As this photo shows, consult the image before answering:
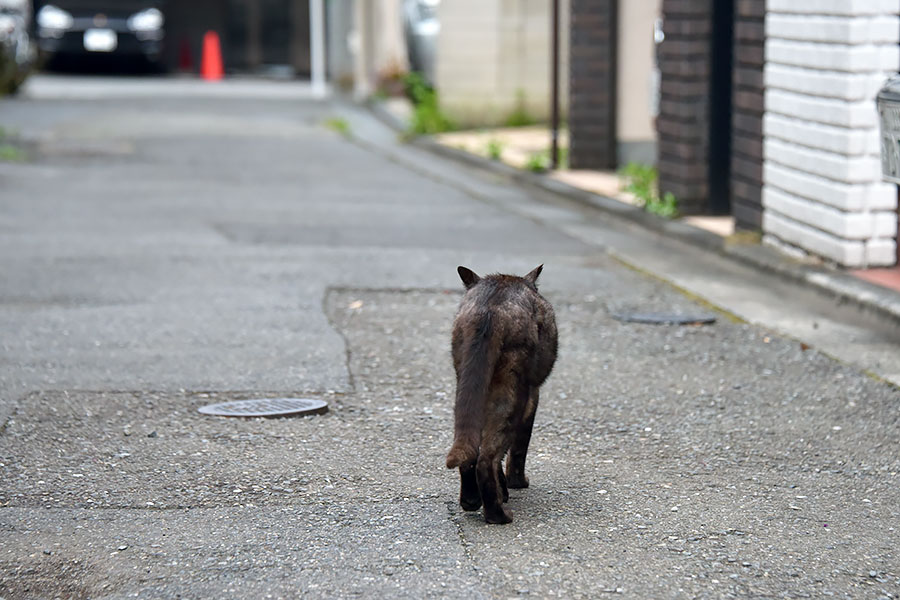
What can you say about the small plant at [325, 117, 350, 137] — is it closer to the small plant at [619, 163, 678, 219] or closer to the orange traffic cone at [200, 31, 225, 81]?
the small plant at [619, 163, 678, 219]

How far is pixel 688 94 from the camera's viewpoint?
39.2 feet

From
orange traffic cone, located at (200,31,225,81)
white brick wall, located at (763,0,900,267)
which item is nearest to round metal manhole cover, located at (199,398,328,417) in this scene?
white brick wall, located at (763,0,900,267)

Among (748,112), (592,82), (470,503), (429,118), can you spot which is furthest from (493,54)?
(470,503)

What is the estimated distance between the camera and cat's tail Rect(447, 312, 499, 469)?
4.60 metres

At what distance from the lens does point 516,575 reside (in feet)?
14.4

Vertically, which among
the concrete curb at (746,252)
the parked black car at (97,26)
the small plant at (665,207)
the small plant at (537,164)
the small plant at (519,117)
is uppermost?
the parked black car at (97,26)

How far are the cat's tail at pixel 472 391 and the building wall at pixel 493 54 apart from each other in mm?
15190

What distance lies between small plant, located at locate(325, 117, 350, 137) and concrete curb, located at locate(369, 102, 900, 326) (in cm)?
430

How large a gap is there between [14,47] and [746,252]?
18651 mm

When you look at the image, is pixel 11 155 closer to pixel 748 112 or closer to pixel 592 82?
pixel 592 82

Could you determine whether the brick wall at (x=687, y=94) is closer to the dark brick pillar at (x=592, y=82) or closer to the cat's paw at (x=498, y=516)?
the dark brick pillar at (x=592, y=82)

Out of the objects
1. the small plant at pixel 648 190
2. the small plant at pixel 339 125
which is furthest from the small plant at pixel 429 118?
the small plant at pixel 648 190

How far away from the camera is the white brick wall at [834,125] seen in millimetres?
8844

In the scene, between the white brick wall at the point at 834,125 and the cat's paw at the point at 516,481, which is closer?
the cat's paw at the point at 516,481
